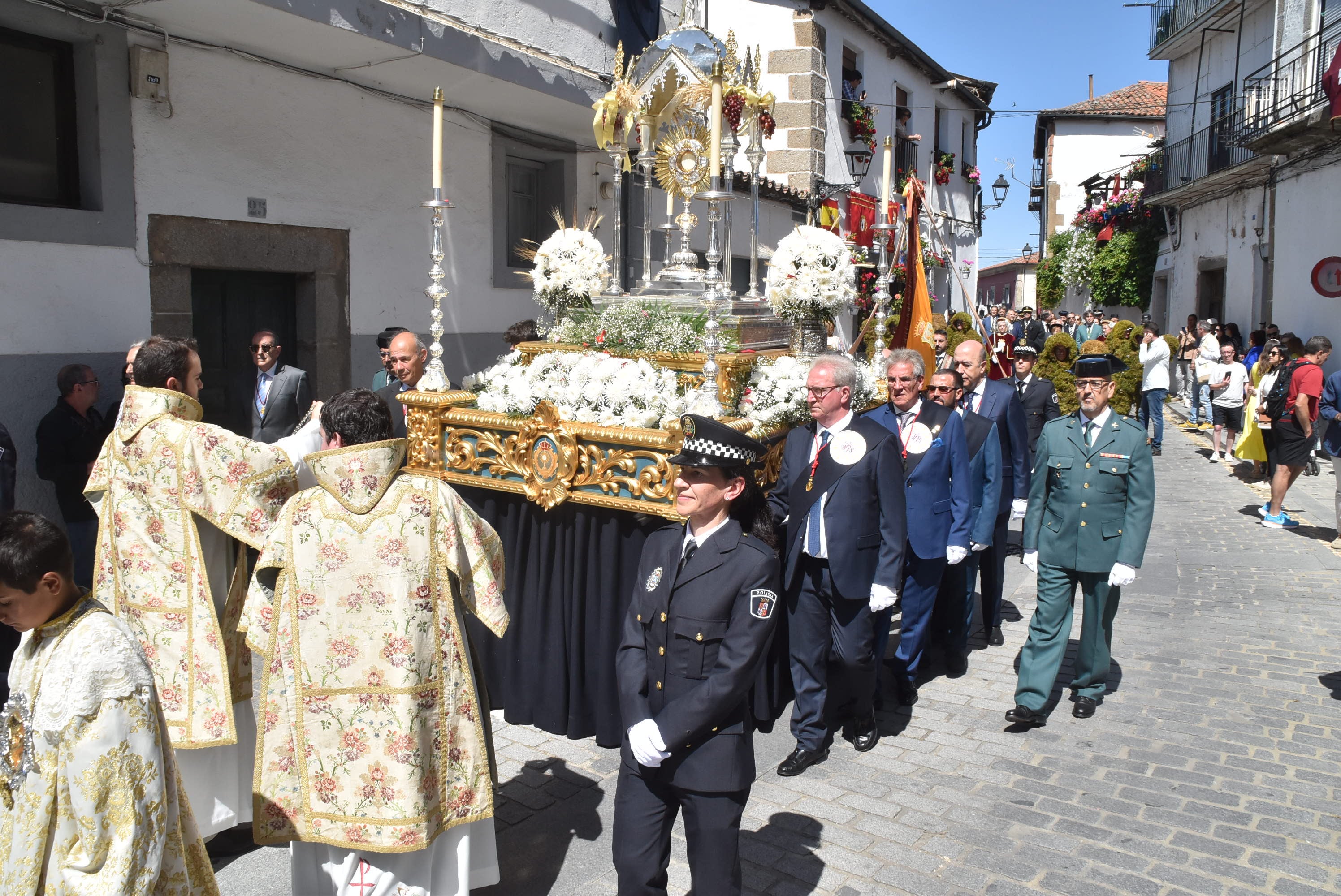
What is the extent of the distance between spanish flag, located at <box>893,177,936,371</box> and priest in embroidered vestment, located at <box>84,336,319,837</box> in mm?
4826

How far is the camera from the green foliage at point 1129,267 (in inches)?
1030

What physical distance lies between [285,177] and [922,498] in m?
5.33

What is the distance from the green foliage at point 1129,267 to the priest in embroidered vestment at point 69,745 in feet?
91.6

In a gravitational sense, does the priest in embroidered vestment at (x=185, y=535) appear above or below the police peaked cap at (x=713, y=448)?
below

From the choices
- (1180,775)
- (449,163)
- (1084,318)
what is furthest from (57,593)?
(1084,318)

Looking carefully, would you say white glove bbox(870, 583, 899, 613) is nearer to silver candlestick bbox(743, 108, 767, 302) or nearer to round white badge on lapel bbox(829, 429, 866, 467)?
round white badge on lapel bbox(829, 429, 866, 467)

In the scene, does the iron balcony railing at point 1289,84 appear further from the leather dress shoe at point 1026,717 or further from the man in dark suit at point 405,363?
the man in dark suit at point 405,363

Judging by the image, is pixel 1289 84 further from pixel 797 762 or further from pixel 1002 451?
pixel 797 762

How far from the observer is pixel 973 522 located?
583 centimetres

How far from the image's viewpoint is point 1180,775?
4.45 m

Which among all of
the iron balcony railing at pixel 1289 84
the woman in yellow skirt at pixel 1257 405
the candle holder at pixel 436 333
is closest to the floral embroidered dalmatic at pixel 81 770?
the candle holder at pixel 436 333

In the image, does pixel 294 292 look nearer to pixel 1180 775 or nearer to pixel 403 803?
pixel 403 803

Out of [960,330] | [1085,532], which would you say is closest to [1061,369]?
[960,330]

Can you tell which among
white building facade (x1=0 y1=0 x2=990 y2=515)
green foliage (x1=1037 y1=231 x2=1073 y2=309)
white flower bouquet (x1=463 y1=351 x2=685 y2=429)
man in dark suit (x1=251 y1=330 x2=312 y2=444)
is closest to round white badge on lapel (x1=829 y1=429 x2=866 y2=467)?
white flower bouquet (x1=463 y1=351 x2=685 y2=429)
